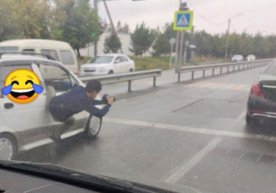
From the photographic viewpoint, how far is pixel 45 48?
11.8 metres

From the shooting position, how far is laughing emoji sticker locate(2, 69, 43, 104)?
473cm

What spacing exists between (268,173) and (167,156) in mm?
1456

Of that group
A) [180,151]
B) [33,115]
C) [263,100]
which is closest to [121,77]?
[263,100]

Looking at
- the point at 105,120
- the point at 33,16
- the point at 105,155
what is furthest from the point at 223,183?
the point at 33,16

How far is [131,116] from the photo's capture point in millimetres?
8742

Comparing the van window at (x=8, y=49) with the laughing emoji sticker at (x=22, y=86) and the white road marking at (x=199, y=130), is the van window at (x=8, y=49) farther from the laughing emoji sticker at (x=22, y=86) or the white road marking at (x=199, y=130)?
the laughing emoji sticker at (x=22, y=86)

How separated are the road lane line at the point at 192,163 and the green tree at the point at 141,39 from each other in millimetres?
46308

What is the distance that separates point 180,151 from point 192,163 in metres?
0.62

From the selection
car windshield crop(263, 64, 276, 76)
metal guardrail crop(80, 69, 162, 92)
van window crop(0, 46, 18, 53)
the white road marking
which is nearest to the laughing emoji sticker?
the white road marking

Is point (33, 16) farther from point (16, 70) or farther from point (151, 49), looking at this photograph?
point (151, 49)

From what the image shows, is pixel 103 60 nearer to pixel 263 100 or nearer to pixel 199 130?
pixel 199 130

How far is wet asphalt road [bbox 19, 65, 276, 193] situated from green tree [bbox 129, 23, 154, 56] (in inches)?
1703

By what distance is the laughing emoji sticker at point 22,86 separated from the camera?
4.73m

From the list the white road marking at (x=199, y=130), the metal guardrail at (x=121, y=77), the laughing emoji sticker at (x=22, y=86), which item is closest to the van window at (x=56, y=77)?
the laughing emoji sticker at (x=22, y=86)
